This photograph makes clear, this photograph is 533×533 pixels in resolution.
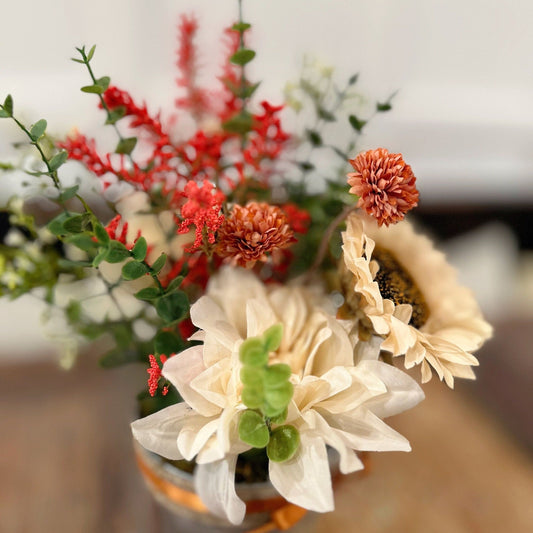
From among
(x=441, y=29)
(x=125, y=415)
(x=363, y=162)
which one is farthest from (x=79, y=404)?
(x=441, y=29)

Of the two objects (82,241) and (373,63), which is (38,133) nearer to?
(82,241)

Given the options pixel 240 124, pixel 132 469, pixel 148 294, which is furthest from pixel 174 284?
pixel 132 469

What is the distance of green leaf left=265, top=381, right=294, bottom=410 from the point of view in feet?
0.70

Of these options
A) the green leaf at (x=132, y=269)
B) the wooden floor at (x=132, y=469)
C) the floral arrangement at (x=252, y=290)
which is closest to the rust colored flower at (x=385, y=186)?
the floral arrangement at (x=252, y=290)

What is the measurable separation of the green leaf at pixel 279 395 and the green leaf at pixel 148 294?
3.4 inches

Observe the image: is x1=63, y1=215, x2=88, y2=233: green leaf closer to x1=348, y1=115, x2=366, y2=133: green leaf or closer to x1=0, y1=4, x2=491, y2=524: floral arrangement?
x1=0, y1=4, x2=491, y2=524: floral arrangement

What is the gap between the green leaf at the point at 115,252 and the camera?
228 millimetres

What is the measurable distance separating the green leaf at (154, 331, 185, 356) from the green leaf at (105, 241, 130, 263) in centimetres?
7

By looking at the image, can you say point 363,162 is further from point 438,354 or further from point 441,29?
A: point 441,29

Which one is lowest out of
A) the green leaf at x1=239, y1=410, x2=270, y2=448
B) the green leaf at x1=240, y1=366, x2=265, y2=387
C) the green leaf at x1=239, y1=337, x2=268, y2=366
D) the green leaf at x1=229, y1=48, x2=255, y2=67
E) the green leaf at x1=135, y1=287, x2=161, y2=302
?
the green leaf at x1=239, y1=410, x2=270, y2=448

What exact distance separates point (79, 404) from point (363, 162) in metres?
0.48

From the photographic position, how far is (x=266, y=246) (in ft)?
0.81

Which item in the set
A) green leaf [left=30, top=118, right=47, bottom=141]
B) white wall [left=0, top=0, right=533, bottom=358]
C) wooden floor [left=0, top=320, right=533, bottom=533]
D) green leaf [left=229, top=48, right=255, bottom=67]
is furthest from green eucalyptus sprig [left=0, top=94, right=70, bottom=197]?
white wall [left=0, top=0, right=533, bottom=358]

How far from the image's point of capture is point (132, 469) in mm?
523
